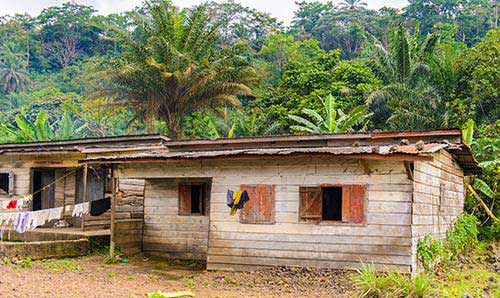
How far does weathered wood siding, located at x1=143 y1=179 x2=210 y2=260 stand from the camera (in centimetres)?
1486

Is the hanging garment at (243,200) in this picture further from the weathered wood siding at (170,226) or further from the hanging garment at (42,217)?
the hanging garment at (42,217)

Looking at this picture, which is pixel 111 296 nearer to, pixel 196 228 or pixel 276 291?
pixel 276 291

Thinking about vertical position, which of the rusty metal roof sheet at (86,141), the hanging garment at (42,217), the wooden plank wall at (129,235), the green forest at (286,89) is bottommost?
the wooden plank wall at (129,235)

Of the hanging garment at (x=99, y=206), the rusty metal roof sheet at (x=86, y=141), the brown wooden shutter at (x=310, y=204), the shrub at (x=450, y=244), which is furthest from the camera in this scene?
the rusty metal roof sheet at (x=86, y=141)

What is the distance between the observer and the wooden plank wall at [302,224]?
11.2 metres

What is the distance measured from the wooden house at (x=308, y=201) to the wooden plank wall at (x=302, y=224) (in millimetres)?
21

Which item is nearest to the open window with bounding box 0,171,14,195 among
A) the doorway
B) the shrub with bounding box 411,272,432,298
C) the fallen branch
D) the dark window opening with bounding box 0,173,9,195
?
the dark window opening with bounding box 0,173,9,195

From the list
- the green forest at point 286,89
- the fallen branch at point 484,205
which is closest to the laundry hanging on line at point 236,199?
the green forest at point 286,89

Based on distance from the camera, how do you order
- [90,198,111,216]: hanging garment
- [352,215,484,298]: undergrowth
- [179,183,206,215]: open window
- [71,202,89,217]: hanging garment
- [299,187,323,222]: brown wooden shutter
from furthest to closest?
[90,198,111,216]: hanging garment → [71,202,89,217]: hanging garment → [179,183,206,215]: open window → [299,187,323,222]: brown wooden shutter → [352,215,484,298]: undergrowth

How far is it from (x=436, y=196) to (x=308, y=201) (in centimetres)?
361

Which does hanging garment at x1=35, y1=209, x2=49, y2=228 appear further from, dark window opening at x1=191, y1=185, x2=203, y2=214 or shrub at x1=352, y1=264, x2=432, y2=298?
shrub at x1=352, y1=264, x2=432, y2=298

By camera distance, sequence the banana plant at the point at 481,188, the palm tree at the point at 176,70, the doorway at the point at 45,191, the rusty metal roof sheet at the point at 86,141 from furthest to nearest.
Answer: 1. the palm tree at the point at 176,70
2. the doorway at the point at 45,191
3. the rusty metal roof sheet at the point at 86,141
4. the banana plant at the point at 481,188

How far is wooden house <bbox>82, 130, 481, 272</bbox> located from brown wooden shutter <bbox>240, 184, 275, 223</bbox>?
23mm

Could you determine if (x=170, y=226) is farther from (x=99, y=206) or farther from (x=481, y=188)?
(x=481, y=188)
